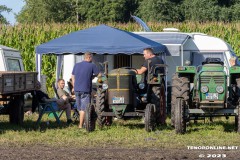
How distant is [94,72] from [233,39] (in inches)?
614

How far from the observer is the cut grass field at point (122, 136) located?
14281 mm

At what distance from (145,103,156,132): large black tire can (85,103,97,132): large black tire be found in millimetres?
1175

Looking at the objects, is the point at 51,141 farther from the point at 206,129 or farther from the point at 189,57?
the point at 189,57

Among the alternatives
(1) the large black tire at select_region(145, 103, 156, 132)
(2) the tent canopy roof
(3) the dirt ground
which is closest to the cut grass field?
(1) the large black tire at select_region(145, 103, 156, 132)

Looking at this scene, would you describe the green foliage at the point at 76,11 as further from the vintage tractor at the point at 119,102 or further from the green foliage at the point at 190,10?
the vintage tractor at the point at 119,102

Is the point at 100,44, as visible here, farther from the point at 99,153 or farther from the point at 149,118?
the point at 99,153

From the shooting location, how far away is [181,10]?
182ft

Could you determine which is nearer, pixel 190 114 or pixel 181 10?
pixel 190 114

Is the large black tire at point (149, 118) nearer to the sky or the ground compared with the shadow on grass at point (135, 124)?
nearer to the sky

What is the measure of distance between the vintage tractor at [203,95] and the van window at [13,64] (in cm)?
541

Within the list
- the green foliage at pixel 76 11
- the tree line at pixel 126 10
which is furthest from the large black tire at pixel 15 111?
the green foliage at pixel 76 11

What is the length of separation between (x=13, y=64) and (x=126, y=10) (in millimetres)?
39893

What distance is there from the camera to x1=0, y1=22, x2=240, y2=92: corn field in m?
31.1

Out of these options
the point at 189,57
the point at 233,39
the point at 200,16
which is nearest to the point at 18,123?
the point at 189,57
